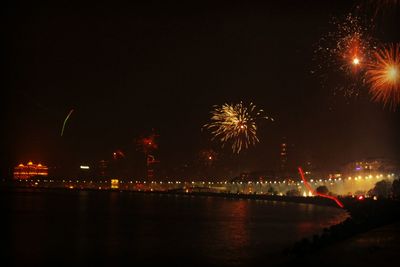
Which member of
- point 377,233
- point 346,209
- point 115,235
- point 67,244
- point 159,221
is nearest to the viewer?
point 377,233

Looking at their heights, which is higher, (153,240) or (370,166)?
(370,166)

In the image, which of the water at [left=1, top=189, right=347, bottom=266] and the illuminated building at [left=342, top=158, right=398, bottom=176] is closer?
the water at [left=1, top=189, right=347, bottom=266]

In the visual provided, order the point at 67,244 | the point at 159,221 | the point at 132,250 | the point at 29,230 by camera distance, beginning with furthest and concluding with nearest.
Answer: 1. the point at 159,221
2. the point at 29,230
3. the point at 67,244
4. the point at 132,250

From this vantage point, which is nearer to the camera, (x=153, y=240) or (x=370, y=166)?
(x=153, y=240)

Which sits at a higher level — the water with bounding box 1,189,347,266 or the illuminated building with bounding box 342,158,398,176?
the illuminated building with bounding box 342,158,398,176

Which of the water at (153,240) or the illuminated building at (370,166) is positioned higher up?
the illuminated building at (370,166)

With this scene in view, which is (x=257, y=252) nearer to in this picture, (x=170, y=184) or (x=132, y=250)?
(x=132, y=250)

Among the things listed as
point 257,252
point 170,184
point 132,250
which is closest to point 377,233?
point 257,252

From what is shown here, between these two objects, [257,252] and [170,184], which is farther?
[170,184]

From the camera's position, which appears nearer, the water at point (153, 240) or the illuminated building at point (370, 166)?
the water at point (153, 240)
